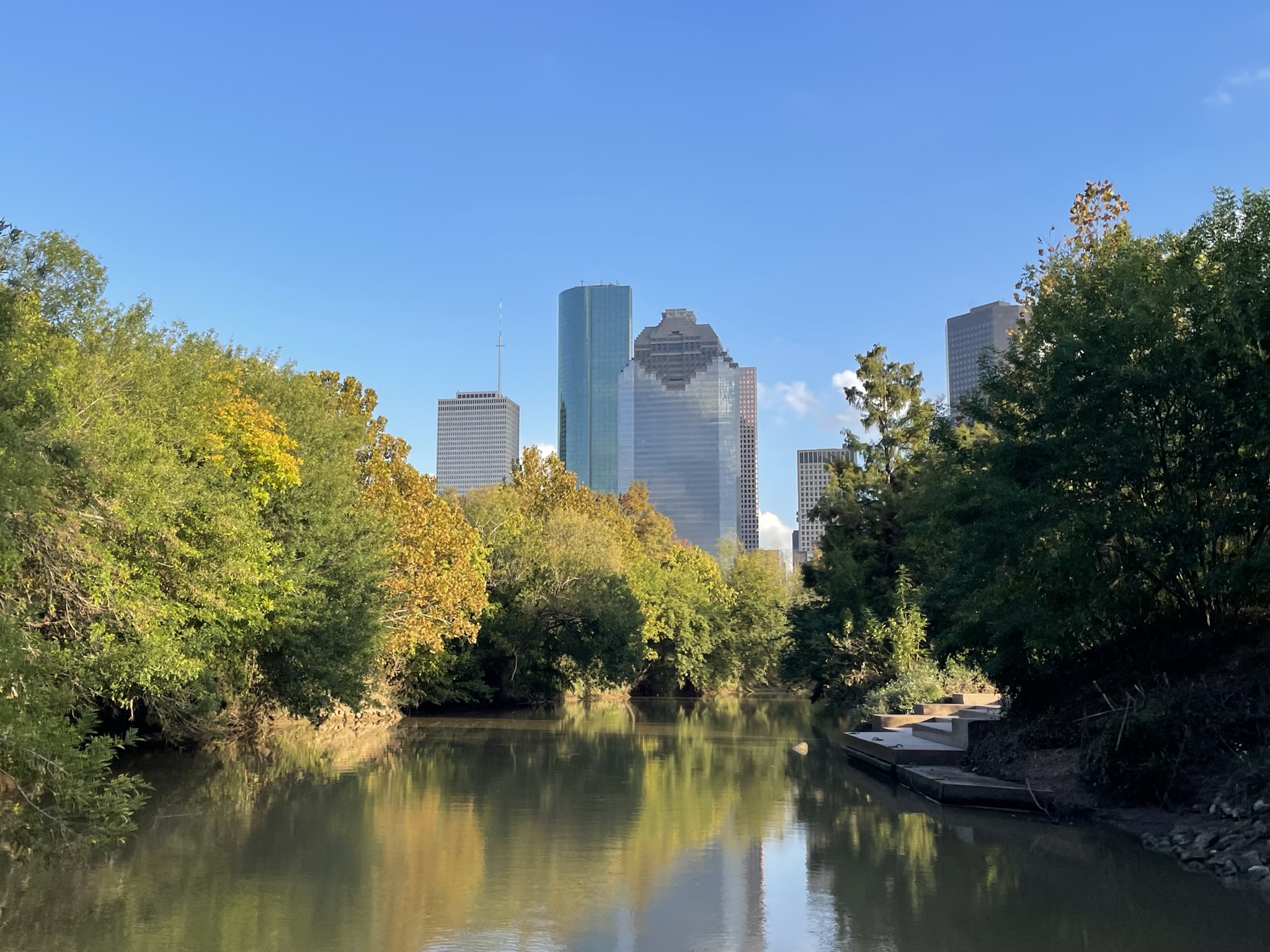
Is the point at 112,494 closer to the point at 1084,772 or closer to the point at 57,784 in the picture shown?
the point at 57,784

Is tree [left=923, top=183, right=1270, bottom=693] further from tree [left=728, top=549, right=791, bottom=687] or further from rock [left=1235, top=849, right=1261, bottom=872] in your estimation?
tree [left=728, top=549, right=791, bottom=687]

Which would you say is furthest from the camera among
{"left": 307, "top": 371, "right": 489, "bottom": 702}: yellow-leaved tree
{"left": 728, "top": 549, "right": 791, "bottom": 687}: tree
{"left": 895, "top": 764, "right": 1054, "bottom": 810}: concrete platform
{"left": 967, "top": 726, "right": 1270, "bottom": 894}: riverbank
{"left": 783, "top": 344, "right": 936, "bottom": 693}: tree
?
{"left": 728, "top": 549, "right": 791, "bottom": 687}: tree

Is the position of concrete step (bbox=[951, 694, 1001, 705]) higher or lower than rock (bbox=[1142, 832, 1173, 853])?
higher

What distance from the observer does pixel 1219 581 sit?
15648 millimetres

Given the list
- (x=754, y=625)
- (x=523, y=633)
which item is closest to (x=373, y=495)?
(x=523, y=633)

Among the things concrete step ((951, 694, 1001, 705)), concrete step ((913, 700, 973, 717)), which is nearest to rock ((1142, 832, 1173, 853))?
concrete step ((913, 700, 973, 717))

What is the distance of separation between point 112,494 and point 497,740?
18.1m

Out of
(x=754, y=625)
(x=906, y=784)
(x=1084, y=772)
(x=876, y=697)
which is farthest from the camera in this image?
(x=754, y=625)

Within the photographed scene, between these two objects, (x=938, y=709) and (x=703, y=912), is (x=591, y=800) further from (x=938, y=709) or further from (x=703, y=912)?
(x=938, y=709)

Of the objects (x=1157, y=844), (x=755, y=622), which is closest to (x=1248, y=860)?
(x=1157, y=844)

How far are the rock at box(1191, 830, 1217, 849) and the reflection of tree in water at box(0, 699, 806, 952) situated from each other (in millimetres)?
5878

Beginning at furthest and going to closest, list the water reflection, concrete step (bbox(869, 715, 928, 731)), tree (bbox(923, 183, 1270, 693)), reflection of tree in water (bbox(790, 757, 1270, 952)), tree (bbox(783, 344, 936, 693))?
tree (bbox(783, 344, 936, 693)) < concrete step (bbox(869, 715, 928, 731)) < tree (bbox(923, 183, 1270, 693)) < reflection of tree in water (bbox(790, 757, 1270, 952)) < the water reflection

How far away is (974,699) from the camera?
32.4 metres

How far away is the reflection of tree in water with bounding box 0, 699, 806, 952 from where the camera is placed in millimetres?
9938
